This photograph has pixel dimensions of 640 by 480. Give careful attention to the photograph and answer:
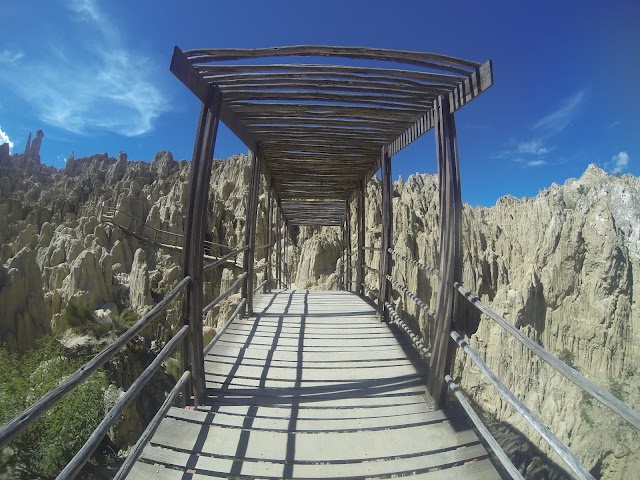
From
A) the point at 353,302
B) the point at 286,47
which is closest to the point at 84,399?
the point at 353,302

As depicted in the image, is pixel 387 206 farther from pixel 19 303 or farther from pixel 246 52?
pixel 19 303

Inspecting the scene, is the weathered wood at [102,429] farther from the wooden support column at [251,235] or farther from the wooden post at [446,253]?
the wooden support column at [251,235]

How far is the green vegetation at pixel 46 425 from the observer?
5.42 meters

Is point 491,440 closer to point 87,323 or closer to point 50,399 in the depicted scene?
point 50,399

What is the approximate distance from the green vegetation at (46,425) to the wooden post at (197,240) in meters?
4.56

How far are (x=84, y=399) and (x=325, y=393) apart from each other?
783 cm

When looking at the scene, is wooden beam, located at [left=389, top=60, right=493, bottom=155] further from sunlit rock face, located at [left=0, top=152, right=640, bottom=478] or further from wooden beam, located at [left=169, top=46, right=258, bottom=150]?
sunlit rock face, located at [left=0, top=152, right=640, bottom=478]

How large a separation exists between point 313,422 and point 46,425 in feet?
22.4

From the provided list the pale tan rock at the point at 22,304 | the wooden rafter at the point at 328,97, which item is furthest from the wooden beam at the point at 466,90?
the pale tan rock at the point at 22,304

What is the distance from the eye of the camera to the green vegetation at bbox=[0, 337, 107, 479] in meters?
5.42

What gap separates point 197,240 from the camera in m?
2.41

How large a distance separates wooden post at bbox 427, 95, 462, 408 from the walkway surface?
0.27 metres

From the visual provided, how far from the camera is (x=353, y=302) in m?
5.76

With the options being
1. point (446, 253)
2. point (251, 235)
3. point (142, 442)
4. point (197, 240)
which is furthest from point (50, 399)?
point (251, 235)
